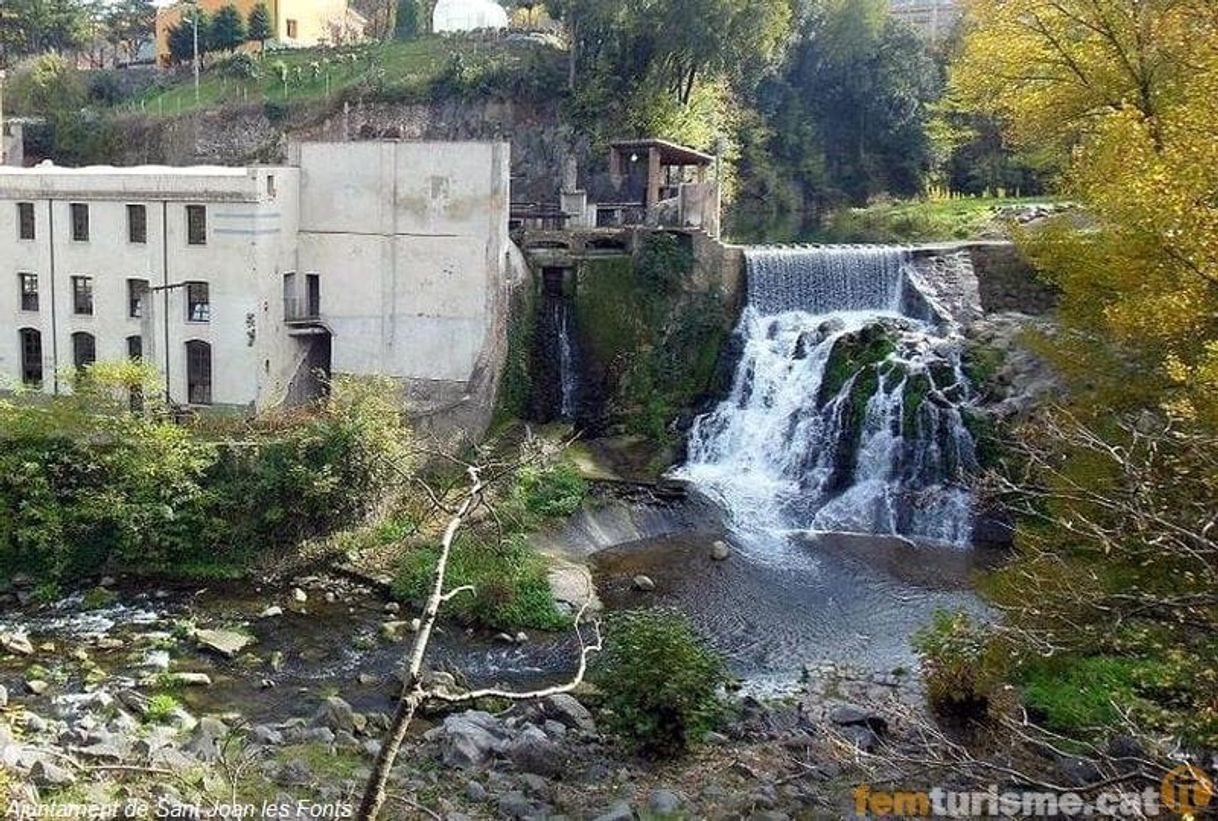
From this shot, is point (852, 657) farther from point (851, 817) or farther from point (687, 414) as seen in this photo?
point (687, 414)

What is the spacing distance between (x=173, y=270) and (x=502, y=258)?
8.78 meters

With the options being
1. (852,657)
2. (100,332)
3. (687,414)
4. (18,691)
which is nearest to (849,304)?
(687,414)

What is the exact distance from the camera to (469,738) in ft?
51.0

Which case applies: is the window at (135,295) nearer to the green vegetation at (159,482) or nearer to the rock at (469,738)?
the green vegetation at (159,482)

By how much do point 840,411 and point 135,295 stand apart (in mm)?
19590

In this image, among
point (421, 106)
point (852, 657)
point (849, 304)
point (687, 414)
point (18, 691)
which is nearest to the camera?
point (18, 691)

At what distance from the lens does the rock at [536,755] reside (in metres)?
15.1

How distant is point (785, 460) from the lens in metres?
30.1

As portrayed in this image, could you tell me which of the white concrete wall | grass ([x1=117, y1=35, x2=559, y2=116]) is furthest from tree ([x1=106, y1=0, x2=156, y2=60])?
the white concrete wall

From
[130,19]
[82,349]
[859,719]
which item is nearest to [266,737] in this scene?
[859,719]

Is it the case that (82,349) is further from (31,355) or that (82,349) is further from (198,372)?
(198,372)

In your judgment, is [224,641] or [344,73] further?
[344,73]

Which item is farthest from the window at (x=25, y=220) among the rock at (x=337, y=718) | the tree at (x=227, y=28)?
the tree at (x=227, y=28)

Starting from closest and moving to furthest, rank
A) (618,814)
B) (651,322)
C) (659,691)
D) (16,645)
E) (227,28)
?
(618,814) < (659,691) < (16,645) < (651,322) < (227,28)
